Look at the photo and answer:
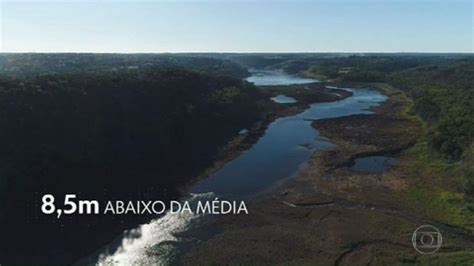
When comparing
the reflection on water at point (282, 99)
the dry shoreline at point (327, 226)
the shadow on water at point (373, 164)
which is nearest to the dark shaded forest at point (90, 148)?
the dry shoreline at point (327, 226)

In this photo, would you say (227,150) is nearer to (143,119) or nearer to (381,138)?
(143,119)

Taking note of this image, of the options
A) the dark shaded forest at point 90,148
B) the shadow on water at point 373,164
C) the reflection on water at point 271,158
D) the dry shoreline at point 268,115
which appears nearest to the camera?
the dark shaded forest at point 90,148

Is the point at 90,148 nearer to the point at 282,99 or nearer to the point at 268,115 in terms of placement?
the point at 268,115

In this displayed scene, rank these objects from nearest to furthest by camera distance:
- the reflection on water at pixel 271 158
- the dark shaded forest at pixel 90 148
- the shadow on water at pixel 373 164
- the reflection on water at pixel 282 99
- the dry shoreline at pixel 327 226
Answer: the dry shoreline at pixel 327 226 → the dark shaded forest at pixel 90 148 → the reflection on water at pixel 271 158 → the shadow on water at pixel 373 164 → the reflection on water at pixel 282 99

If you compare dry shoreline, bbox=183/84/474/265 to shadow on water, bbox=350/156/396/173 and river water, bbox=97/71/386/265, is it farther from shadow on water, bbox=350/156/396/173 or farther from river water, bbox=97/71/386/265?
river water, bbox=97/71/386/265

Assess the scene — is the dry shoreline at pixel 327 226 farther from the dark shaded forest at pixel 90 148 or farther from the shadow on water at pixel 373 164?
the dark shaded forest at pixel 90 148

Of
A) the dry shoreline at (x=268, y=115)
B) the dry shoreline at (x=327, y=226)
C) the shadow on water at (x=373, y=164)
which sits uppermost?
the dry shoreline at (x=268, y=115)

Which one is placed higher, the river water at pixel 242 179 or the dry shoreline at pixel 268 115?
the dry shoreline at pixel 268 115

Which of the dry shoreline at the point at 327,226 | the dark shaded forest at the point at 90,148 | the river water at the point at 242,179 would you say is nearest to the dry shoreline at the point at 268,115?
the river water at the point at 242,179

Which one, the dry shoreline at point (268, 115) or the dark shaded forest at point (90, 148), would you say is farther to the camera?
the dry shoreline at point (268, 115)
